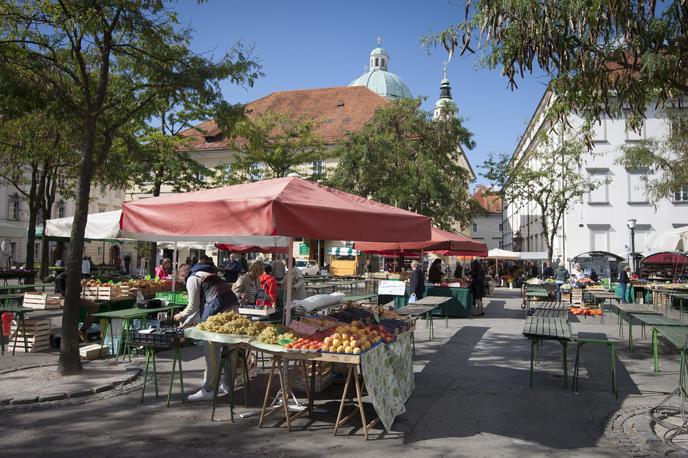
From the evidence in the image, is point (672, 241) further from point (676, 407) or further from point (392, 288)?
point (676, 407)

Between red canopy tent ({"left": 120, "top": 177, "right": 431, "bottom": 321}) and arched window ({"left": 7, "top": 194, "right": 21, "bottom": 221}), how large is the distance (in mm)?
45482

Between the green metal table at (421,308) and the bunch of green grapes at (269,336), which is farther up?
the bunch of green grapes at (269,336)

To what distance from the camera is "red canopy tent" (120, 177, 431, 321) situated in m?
5.20

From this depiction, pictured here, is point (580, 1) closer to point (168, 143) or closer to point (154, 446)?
point (154, 446)

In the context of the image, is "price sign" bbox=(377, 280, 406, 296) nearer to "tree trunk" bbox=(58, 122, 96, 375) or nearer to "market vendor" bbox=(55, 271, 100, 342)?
"market vendor" bbox=(55, 271, 100, 342)

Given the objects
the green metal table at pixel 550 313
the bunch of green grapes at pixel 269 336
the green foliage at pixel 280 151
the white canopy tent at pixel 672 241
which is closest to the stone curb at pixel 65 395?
the bunch of green grapes at pixel 269 336

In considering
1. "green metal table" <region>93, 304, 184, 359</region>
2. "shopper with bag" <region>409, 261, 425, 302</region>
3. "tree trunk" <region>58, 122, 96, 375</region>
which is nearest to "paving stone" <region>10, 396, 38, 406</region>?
"tree trunk" <region>58, 122, 96, 375</region>

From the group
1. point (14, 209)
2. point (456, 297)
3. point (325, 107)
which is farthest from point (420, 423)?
point (325, 107)

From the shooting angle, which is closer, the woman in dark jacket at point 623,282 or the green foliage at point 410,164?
the woman in dark jacket at point 623,282

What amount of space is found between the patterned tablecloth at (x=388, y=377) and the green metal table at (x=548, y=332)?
182 cm

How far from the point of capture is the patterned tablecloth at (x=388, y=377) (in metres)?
5.21

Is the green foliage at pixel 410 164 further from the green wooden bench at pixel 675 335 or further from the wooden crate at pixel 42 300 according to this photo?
the green wooden bench at pixel 675 335

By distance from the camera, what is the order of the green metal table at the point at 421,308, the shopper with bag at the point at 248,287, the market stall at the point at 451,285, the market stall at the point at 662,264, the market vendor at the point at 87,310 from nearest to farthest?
the green metal table at the point at 421,308
the market vendor at the point at 87,310
the shopper with bag at the point at 248,287
the market stall at the point at 451,285
the market stall at the point at 662,264

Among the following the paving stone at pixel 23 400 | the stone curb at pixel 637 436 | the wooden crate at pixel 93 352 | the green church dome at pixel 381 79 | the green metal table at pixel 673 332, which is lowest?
the stone curb at pixel 637 436
